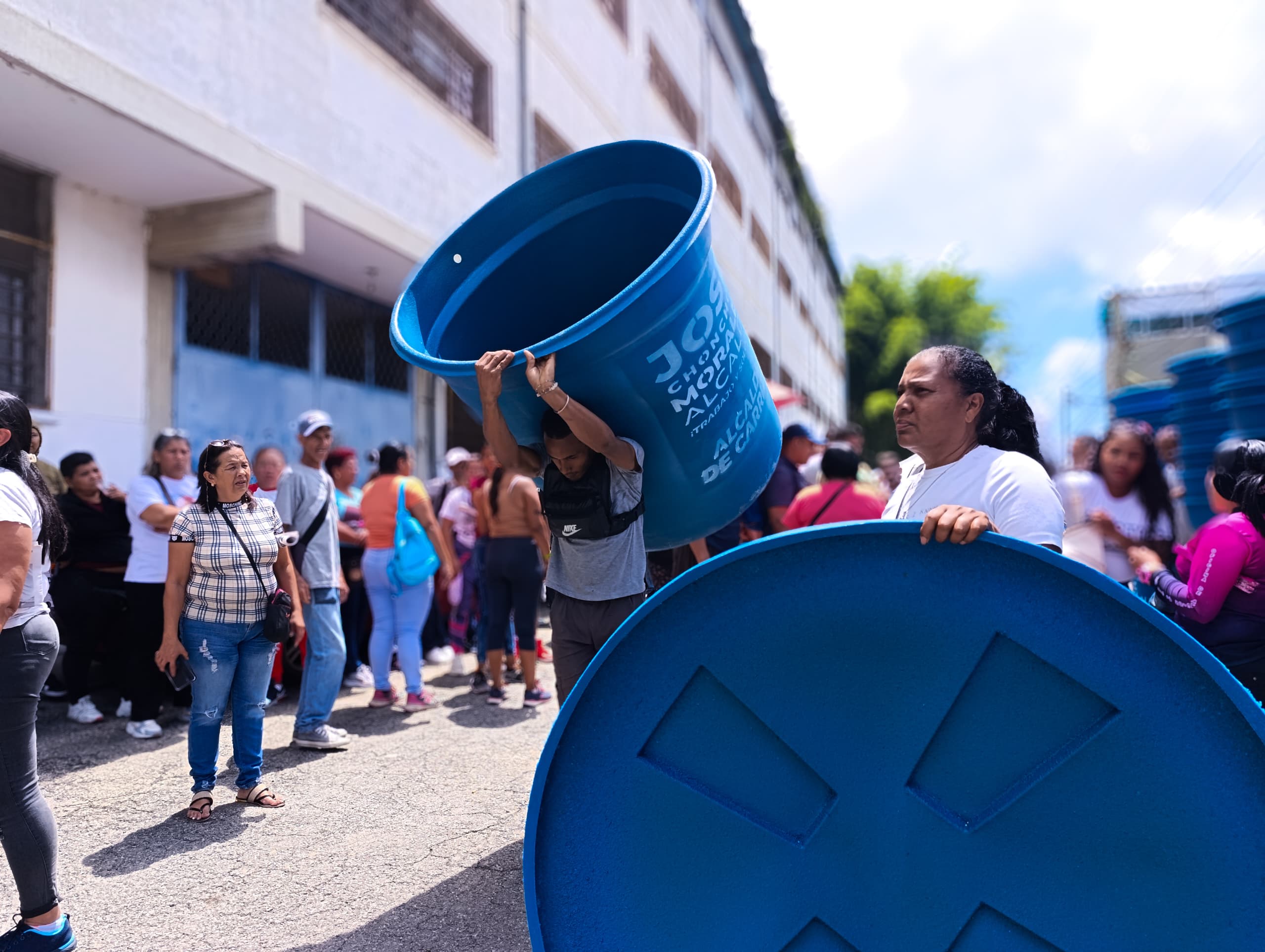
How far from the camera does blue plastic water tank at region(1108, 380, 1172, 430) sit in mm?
11836

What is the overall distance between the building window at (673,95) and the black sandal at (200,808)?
15.3 metres

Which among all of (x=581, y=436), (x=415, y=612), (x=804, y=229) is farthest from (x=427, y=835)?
(x=804, y=229)

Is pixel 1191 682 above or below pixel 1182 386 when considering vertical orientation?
below

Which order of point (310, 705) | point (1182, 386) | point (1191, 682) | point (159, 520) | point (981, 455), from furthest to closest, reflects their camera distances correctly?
1. point (1182, 386)
2. point (159, 520)
3. point (310, 705)
4. point (981, 455)
5. point (1191, 682)

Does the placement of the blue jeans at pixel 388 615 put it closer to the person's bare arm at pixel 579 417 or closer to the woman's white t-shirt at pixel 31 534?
the woman's white t-shirt at pixel 31 534

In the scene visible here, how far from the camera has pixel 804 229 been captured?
107 ft

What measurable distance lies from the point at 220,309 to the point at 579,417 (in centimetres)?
692

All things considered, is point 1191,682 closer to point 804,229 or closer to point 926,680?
point 926,680

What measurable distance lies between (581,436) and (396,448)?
11.7ft

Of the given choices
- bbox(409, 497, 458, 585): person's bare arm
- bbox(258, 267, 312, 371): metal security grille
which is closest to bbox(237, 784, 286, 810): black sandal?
bbox(409, 497, 458, 585): person's bare arm

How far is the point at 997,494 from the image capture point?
1.92 meters

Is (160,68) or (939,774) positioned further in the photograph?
(160,68)

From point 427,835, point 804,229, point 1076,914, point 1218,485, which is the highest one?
point 804,229

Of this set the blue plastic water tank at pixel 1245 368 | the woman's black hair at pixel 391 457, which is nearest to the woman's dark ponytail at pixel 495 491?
the woman's black hair at pixel 391 457
